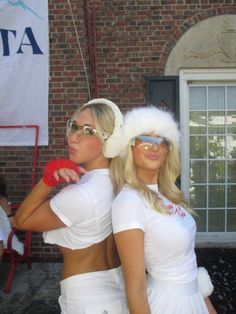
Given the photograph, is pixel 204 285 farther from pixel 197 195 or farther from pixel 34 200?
pixel 197 195

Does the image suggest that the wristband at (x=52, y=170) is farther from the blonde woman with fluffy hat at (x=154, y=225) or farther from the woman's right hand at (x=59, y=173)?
the blonde woman with fluffy hat at (x=154, y=225)

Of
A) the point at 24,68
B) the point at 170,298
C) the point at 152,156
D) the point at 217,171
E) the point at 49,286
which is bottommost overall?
the point at 49,286

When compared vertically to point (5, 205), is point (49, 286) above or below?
below

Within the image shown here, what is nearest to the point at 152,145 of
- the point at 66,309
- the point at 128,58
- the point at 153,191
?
the point at 153,191

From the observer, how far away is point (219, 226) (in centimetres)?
654

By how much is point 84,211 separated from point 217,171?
486 cm

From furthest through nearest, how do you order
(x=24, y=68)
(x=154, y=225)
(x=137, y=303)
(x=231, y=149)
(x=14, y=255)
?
(x=231, y=149), (x=24, y=68), (x=14, y=255), (x=154, y=225), (x=137, y=303)

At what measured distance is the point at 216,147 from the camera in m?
6.44

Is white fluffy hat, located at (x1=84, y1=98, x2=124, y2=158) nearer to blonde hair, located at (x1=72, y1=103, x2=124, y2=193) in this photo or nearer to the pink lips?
blonde hair, located at (x1=72, y1=103, x2=124, y2=193)

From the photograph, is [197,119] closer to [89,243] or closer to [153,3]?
[153,3]

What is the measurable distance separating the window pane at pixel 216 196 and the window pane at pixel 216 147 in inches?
17.4

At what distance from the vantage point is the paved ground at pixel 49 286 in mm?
4496

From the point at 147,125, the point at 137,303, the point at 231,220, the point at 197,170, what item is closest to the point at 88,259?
the point at 137,303

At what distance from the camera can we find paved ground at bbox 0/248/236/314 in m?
4.50
